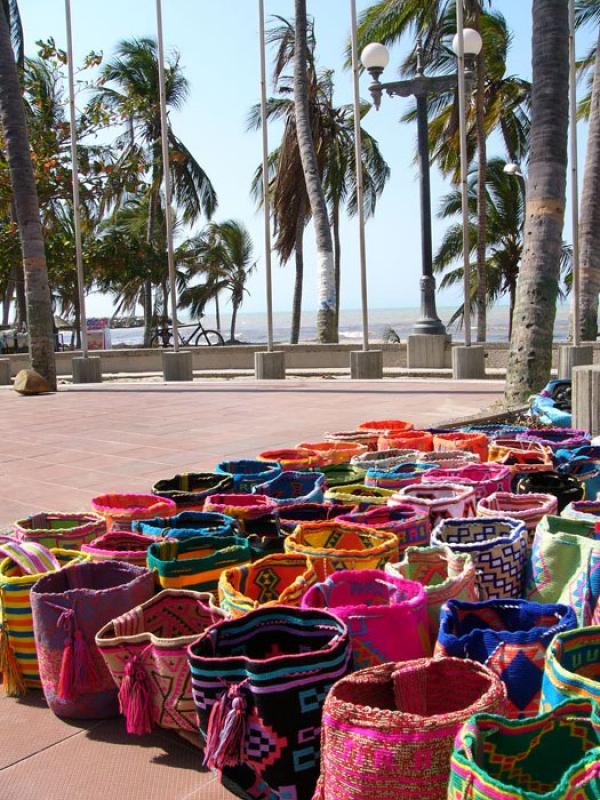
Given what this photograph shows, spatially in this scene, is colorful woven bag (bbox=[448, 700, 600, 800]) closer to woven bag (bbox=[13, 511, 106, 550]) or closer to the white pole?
woven bag (bbox=[13, 511, 106, 550])

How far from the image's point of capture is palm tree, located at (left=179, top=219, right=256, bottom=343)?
38.1m

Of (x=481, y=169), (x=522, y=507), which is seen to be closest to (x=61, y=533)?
(x=522, y=507)

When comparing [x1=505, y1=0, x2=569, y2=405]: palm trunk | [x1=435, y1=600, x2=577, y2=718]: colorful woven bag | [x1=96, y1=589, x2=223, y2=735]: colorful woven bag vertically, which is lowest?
[x1=96, y1=589, x2=223, y2=735]: colorful woven bag

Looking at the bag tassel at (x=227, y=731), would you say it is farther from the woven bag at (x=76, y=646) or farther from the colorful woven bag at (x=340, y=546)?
the colorful woven bag at (x=340, y=546)

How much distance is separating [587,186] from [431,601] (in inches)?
578

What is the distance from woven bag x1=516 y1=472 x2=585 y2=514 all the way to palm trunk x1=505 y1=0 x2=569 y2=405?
5.51 metres

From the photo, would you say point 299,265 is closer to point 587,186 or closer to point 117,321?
point 587,186

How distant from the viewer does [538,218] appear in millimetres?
9281

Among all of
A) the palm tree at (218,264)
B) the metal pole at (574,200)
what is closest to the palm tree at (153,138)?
the palm tree at (218,264)

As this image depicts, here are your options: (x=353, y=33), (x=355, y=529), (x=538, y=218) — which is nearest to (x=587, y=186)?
(x=353, y=33)

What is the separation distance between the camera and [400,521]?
317 centimetres

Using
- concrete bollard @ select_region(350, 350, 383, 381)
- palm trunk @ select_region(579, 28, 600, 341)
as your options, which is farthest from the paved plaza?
palm trunk @ select_region(579, 28, 600, 341)

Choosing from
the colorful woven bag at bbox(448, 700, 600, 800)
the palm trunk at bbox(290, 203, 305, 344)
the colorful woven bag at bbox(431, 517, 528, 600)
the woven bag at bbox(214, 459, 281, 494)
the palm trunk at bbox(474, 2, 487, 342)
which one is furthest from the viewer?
the palm trunk at bbox(290, 203, 305, 344)

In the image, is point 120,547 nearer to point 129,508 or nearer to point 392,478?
point 129,508
